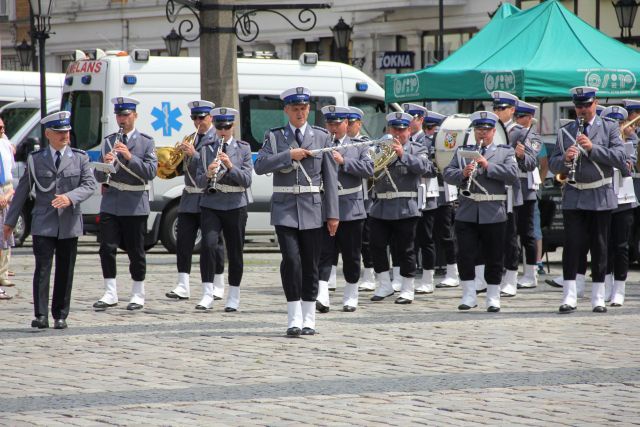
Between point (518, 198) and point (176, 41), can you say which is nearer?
point (518, 198)

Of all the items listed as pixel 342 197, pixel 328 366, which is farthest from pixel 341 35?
pixel 328 366

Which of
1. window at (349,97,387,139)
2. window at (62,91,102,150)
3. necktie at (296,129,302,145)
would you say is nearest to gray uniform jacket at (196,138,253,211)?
necktie at (296,129,302,145)

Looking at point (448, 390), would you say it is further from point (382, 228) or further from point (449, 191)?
point (449, 191)

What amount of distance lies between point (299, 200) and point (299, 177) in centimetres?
19

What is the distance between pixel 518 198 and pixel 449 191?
125 cm

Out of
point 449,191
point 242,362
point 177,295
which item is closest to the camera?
point 242,362

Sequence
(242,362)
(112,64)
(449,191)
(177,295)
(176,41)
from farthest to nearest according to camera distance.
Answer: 1. (176,41)
2. (112,64)
3. (449,191)
4. (177,295)
5. (242,362)

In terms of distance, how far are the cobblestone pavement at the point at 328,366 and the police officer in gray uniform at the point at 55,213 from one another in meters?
0.29

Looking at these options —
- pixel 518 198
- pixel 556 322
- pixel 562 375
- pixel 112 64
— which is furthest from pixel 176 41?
pixel 562 375

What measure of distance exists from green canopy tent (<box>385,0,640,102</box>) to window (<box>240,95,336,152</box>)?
2.50 metres

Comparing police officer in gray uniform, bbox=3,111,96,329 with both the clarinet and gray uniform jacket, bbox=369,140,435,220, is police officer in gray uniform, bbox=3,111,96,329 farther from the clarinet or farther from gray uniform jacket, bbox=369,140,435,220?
gray uniform jacket, bbox=369,140,435,220

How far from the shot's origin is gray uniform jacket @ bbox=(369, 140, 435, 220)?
14.8 metres

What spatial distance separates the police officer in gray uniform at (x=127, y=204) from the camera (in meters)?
14.0

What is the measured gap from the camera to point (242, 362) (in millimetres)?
10531
